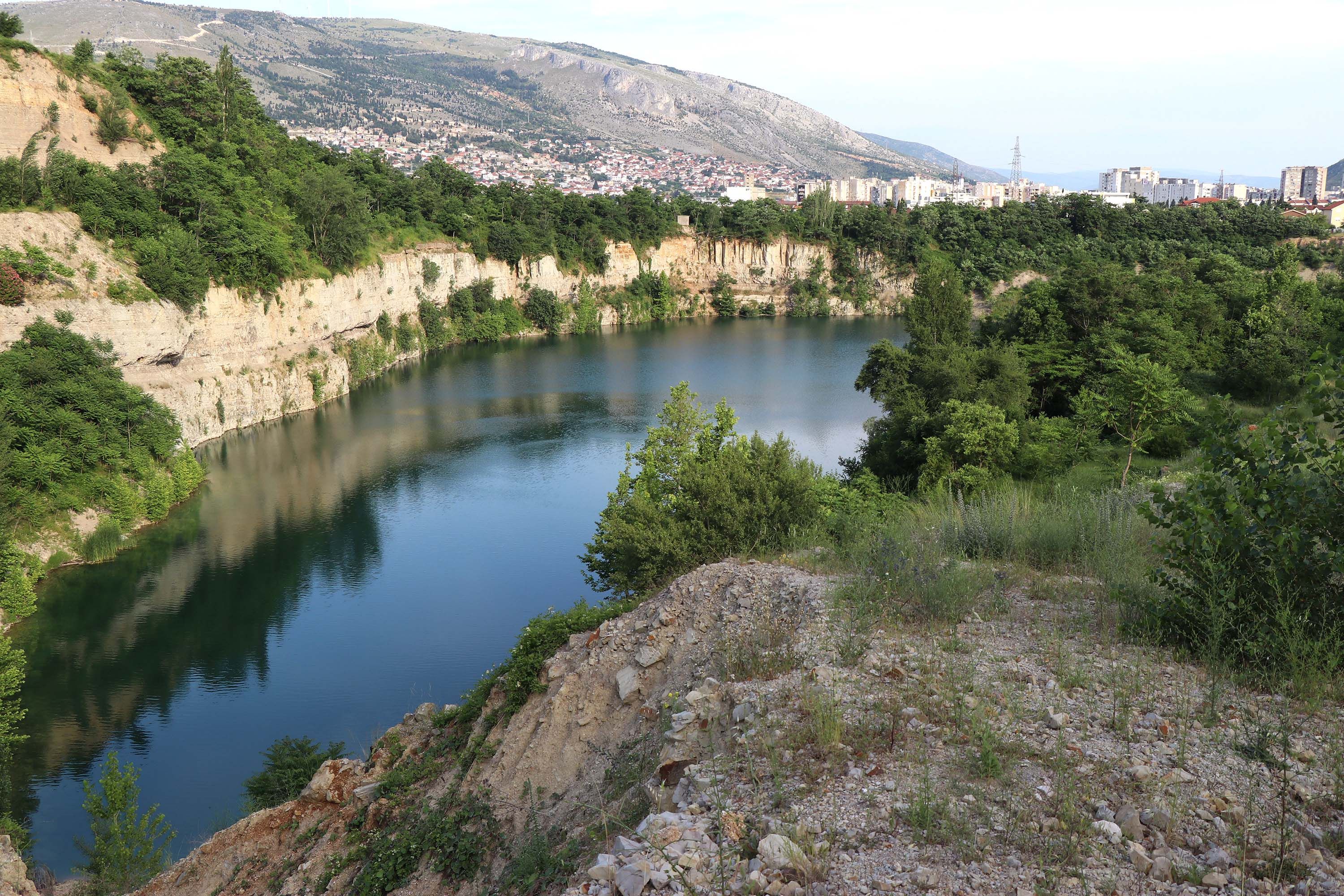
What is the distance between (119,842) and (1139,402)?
70.9 ft

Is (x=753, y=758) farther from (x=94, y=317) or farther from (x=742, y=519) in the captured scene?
(x=94, y=317)

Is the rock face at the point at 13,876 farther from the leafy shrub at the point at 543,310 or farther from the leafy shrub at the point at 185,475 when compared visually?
the leafy shrub at the point at 543,310

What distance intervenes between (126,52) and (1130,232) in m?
76.0

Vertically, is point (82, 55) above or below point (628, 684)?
above

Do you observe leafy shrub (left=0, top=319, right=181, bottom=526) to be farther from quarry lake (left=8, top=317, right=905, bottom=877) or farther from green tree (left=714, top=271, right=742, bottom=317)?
green tree (left=714, top=271, right=742, bottom=317)

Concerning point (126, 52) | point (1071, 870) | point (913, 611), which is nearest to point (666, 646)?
point (913, 611)

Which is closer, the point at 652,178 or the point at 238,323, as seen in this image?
the point at 238,323

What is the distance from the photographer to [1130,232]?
76.6m

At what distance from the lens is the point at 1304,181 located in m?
173

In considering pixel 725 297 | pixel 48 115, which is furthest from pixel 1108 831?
pixel 725 297

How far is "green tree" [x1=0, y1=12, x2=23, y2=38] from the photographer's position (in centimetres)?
3469

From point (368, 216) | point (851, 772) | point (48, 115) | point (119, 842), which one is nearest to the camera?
point (851, 772)

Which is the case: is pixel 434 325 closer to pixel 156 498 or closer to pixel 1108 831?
pixel 156 498

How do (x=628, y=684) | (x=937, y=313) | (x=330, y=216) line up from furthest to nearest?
(x=330, y=216)
(x=937, y=313)
(x=628, y=684)
